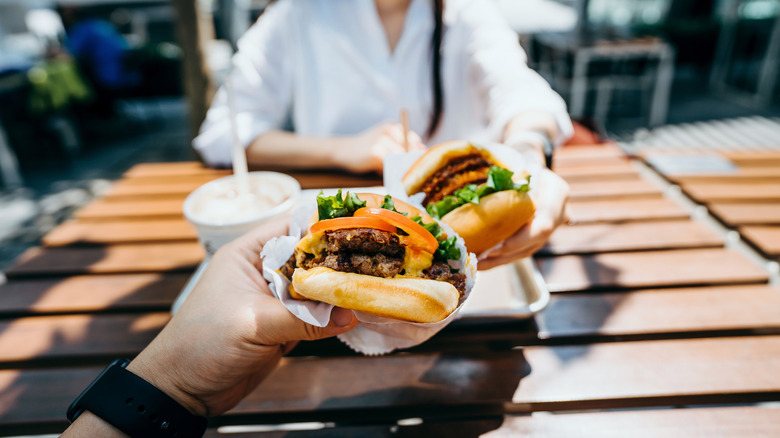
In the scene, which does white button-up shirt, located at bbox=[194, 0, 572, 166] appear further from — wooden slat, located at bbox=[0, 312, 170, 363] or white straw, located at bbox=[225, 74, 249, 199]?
wooden slat, located at bbox=[0, 312, 170, 363]

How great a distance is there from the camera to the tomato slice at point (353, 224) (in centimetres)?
107

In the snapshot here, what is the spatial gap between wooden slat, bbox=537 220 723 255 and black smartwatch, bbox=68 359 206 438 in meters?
1.28

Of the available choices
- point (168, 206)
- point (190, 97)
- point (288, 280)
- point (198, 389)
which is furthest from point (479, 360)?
point (190, 97)

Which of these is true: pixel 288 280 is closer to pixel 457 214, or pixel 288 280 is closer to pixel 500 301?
pixel 457 214

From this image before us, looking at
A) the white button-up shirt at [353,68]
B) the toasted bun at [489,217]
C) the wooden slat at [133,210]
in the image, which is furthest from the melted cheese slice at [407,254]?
the white button-up shirt at [353,68]

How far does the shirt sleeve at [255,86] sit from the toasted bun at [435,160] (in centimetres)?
121

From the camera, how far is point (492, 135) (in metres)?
2.14

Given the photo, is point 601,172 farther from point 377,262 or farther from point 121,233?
point 121,233

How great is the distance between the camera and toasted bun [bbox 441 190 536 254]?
128cm

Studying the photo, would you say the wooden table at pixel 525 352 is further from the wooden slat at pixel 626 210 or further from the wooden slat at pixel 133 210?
the wooden slat at pixel 133 210

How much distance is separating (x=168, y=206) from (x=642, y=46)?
6858 millimetres

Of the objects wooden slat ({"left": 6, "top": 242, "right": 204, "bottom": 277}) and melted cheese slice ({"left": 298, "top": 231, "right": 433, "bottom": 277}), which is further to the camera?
wooden slat ({"left": 6, "top": 242, "right": 204, "bottom": 277})

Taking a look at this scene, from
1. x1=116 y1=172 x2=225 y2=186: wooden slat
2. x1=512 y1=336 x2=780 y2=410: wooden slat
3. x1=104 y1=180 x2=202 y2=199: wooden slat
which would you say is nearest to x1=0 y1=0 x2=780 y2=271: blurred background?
x1=116 y1=172 x2=225 y2=186: wooden slat

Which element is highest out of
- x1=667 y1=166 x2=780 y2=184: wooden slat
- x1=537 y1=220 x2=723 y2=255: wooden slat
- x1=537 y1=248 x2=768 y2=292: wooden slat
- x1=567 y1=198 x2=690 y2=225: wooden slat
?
x1=667 y1=166 x2=780 y2=184: wooden slat
